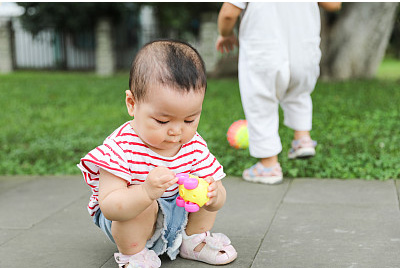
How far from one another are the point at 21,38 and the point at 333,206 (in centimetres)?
1865

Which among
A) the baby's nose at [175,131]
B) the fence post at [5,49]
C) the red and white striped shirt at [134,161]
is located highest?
the baby's nose at [175,131]

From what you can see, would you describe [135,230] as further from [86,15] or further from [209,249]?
[86,15]

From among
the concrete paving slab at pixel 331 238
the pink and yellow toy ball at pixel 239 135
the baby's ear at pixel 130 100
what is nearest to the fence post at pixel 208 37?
the pink and yellow toy ball at pixel 239 135

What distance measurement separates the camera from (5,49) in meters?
18.5

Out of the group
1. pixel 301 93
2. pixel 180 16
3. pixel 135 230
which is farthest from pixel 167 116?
pixel 180 16

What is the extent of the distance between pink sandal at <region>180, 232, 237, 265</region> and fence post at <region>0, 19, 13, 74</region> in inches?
686

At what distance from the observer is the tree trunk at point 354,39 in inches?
423

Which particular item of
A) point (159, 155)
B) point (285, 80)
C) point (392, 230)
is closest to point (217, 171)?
point (159, 155)

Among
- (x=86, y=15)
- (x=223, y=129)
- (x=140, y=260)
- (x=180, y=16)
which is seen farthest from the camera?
(x=180, y=16)

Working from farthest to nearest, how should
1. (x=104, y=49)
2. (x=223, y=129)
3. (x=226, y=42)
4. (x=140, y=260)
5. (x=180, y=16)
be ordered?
(x=180, y=16), (x=104, y=49), (x=223, y=129), (x=226, y=42), (x=140, y=260)

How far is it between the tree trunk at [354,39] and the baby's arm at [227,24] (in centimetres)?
759

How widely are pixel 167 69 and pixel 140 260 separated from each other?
778mm

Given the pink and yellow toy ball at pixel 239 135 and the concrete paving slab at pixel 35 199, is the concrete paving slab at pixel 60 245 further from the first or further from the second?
the pink and yellow toy ball at pixel 239 135

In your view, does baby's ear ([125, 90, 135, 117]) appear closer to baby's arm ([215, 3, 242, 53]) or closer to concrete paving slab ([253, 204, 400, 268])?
concrete paving slab ([253, 204, 400, 268])
